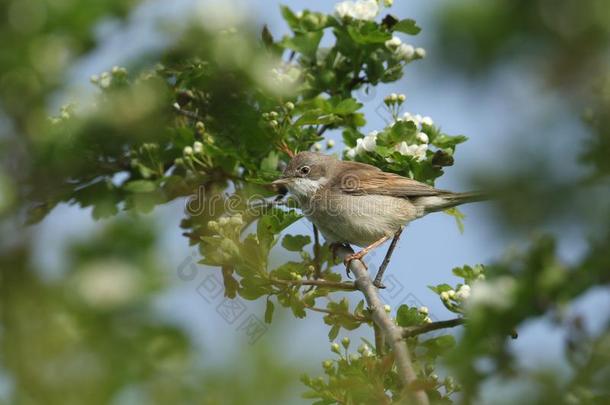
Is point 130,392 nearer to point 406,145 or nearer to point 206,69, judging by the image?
point 206,69

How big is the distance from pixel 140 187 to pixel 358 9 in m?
Result: 1.88

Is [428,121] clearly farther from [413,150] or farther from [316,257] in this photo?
[316,257]

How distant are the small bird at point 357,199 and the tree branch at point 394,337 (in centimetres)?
180

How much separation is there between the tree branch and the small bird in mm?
1800

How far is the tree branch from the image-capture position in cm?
238

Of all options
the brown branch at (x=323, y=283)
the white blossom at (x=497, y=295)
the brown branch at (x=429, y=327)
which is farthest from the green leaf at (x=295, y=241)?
the white blossom at (x=497, y=295)

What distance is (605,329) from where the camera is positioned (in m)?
1.62

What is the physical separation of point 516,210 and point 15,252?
3.68 feet

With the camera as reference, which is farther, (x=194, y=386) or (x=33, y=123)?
(x=33, y=123)

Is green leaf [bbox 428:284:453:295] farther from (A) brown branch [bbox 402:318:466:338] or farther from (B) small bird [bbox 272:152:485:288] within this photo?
(B) small bird [bbox 272:152:485:288]

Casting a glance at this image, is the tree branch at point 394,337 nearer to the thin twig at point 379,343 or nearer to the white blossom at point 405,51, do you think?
the thin twig at point 379,343

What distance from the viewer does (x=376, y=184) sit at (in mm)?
6492

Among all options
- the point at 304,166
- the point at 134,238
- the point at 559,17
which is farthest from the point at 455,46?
the point at 304,166

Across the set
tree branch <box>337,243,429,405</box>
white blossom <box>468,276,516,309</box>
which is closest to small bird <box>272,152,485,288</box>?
tree branch <box>337,243,429,405</box>
